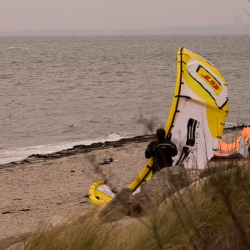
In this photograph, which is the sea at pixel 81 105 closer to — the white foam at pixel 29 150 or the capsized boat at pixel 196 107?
the white foam at pixel 29 150

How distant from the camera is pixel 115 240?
15.5 feet

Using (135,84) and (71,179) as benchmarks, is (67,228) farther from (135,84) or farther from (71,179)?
(135,84)

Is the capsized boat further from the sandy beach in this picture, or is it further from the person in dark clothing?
the sandy beach

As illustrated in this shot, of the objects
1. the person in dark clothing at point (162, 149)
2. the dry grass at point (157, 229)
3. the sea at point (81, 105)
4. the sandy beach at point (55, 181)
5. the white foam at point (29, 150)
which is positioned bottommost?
the sea at point (81, 105)

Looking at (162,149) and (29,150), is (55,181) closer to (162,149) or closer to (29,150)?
(162,149)

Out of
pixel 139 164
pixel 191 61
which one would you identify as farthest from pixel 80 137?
pixel 191 61

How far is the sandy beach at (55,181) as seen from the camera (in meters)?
9.64

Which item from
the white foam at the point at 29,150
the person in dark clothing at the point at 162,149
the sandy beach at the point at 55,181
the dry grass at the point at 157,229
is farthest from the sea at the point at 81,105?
the sandy beach at the point at 55,181

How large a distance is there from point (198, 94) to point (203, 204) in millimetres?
5875

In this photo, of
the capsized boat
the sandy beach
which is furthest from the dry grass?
the capsized boat

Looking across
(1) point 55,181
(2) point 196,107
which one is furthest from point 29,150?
(2) point 196,107

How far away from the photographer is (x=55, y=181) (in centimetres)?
1256

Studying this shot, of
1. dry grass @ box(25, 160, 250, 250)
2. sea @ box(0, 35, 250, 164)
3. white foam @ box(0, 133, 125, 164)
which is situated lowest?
sea @ box(0, 35, 250, 164)

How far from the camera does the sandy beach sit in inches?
380
